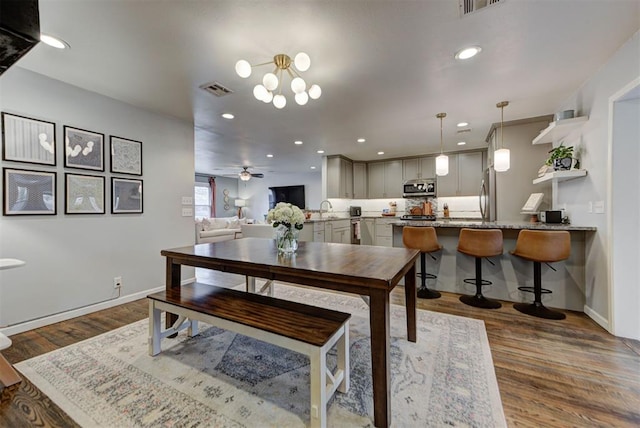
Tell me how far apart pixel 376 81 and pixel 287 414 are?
9.44 feet

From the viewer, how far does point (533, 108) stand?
10.9 feet

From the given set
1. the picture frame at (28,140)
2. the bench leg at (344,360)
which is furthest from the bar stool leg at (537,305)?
the picture frame at (28,140)

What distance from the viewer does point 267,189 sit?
35.5 ft

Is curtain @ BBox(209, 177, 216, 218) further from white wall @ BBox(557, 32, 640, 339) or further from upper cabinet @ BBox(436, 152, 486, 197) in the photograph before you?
white wall @ BBox(557, 32, 640, 339)

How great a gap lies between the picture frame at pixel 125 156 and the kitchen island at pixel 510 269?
11.6 feet

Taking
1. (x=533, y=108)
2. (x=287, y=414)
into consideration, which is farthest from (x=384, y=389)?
(x=533, y=108)

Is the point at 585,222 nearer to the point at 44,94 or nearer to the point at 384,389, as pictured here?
the point at 384,389

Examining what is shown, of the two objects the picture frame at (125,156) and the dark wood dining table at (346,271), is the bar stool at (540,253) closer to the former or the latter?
the dark wood dining table at (346,271)

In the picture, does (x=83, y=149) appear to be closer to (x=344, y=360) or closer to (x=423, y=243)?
(x=344, y=360)

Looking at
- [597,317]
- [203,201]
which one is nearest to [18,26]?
[597,317]

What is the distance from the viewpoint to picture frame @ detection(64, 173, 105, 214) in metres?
2.70

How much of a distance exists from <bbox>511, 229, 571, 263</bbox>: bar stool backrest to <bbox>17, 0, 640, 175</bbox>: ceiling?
5.18ft

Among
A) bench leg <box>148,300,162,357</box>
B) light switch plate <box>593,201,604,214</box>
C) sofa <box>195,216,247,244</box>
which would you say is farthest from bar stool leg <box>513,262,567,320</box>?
sofa <box>195,216,247,244</box>

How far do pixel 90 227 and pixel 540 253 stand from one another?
4.87 metres
